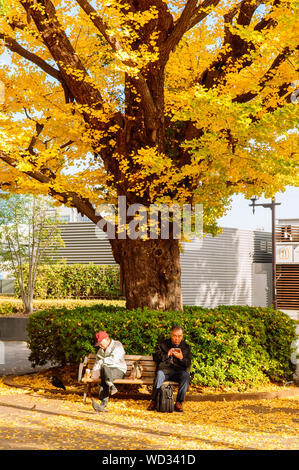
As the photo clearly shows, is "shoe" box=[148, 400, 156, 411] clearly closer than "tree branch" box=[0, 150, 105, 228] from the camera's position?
Yes

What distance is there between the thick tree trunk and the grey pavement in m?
2.54

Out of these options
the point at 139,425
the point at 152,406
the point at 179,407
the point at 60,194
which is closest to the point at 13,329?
the point at 60,194

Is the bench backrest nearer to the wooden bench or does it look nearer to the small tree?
the wooden bench

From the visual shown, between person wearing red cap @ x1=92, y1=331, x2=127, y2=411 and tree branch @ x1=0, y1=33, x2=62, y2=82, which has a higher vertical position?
tree branch @ x1=0, y1=33, x2=62, y2=82

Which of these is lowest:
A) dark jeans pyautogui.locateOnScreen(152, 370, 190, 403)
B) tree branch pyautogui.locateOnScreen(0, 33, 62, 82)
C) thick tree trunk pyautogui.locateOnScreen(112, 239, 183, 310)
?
dark jeans pyautogui.locateOnScreen(152, 370, 190, 403)

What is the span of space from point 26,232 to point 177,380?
549 inches

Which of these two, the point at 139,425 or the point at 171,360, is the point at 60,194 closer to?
the point at 171,360

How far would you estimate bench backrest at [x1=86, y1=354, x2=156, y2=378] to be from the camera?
8758 mm

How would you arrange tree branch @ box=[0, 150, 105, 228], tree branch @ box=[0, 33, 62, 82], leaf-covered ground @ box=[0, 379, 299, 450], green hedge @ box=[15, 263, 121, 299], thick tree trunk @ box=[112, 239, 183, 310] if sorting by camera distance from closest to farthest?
leaf-covered ground @ box=[0, 379, 299, 450] → tree branch @ box=[0, 150, 105, 228] → thick tree trunk @ box=[112, 239, 183, 310] → tree branch @ box=[0, 33, 62, 82] → green hedge @ box=[15, 263, 121, 299]

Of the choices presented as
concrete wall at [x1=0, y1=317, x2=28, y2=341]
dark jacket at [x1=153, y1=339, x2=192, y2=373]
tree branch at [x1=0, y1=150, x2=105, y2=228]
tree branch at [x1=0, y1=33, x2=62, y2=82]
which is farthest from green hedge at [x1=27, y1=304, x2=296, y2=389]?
concrete wall at [x1=0, y1=317, x2=28, y2=341]

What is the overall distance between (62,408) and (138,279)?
3429 millimetres

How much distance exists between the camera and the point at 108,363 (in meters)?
8.48

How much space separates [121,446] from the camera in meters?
5.96

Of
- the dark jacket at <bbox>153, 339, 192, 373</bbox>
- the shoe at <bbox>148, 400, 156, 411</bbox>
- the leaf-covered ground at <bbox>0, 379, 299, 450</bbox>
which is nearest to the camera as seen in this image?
the leaf-covered ground at <bbox>0, 379, 299, 450</bbox>
